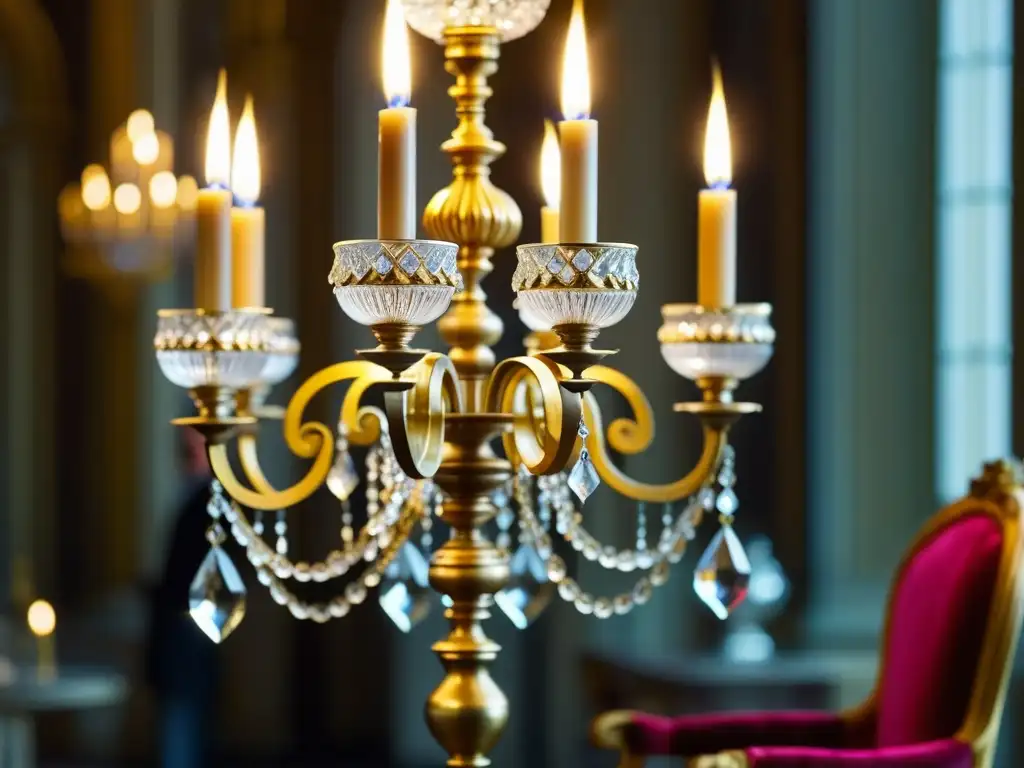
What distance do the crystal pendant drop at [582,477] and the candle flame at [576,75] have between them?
0.27 metres

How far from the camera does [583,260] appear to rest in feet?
4.87

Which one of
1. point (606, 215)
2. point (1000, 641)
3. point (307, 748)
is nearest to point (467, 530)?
point (1000, 641)

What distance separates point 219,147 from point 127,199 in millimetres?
4050

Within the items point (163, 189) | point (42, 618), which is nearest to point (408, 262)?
point (42, 618)

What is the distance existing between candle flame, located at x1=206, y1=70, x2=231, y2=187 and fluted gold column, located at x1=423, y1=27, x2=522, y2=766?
0.21 meters

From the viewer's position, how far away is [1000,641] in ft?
7.32

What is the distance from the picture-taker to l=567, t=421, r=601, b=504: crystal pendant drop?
1537mm

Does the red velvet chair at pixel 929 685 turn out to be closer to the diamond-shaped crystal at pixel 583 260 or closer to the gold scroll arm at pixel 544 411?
the gold scroll arm at pixel 544 411

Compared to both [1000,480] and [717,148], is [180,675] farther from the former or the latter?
[717,148]

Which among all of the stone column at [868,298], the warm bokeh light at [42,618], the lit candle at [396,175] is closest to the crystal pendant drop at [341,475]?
the lit candle at [396,175]

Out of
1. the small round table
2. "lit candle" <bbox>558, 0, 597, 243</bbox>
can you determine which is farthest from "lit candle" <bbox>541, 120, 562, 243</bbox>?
the small round table

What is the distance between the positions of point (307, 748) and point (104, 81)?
8.06ft

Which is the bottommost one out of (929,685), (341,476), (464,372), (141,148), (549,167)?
(929,685)

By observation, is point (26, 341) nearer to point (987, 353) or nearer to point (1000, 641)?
point (987, 353)
